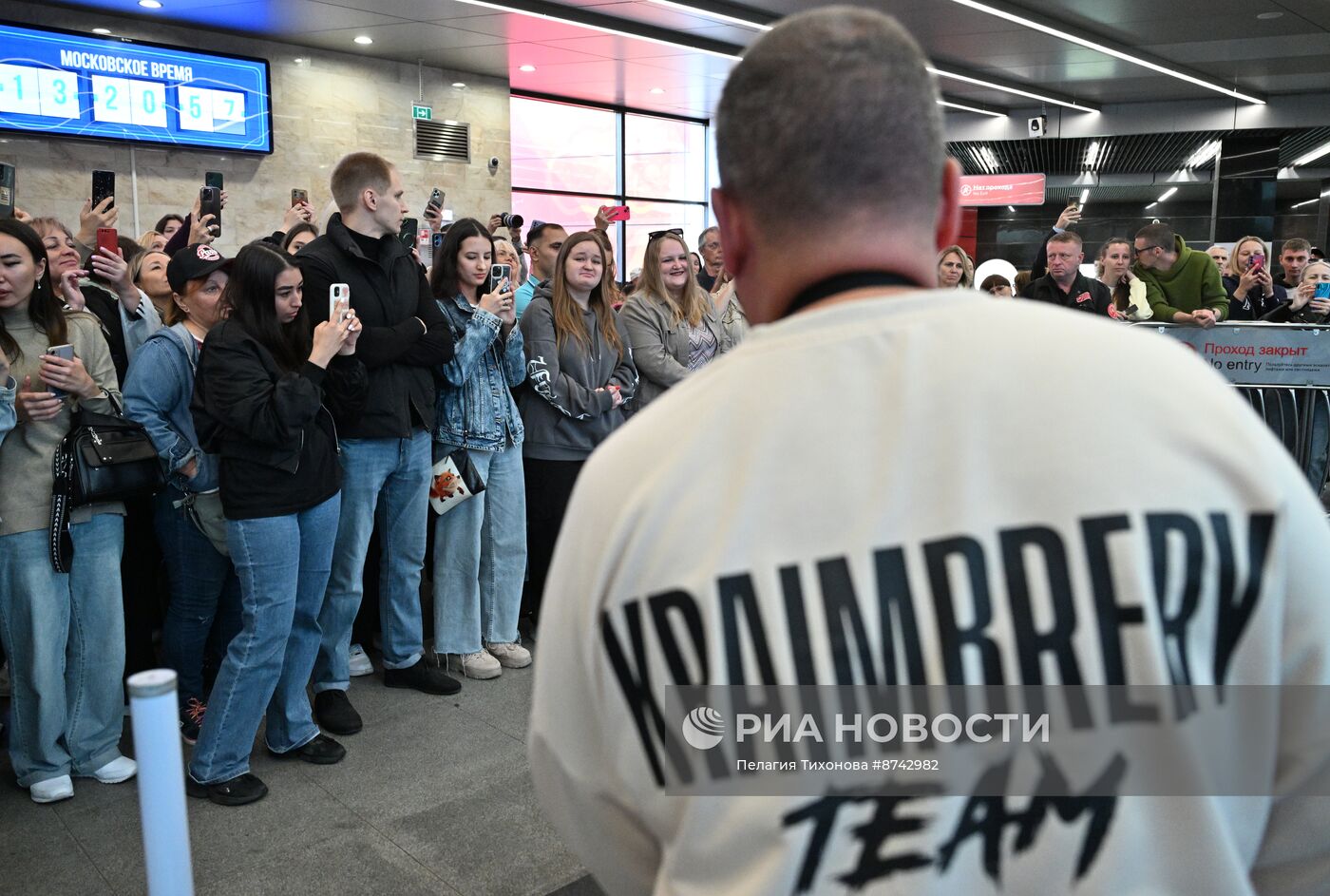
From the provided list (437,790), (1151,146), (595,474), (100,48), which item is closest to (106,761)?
(437,790)

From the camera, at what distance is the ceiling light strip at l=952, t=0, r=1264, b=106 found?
8984 mm

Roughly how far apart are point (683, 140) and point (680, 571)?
14250mm

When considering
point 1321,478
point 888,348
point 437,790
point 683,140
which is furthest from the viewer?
point 683,140

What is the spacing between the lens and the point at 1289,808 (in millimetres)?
934

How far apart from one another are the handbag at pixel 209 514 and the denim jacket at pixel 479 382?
0.96m

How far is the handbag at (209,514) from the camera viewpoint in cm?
319

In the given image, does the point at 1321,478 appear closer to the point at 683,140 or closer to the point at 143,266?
the point at 143,266

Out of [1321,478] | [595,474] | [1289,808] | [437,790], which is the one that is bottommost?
[437,790]

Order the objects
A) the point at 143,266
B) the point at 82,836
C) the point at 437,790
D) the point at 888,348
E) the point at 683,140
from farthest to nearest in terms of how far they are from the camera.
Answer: the point at 683,140
the point at 143,266
the point at 437,790
the point at 82,836
the point at 888,348

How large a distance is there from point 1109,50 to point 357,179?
30.6 feet

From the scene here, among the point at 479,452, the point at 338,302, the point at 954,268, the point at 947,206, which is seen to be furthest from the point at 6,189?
the point at 954,268

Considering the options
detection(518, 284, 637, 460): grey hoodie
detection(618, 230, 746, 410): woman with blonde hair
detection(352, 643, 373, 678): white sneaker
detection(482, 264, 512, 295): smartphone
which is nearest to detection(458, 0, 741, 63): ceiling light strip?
detection(618, 230, 746, 410): woman with blonde hair

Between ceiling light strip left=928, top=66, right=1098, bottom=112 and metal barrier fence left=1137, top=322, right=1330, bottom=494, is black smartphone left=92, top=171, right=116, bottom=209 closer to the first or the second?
metal barrier fence left=1137, top=322, right=1330, bottom=494

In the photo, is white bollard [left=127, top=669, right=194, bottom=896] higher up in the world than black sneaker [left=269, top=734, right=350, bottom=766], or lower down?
higher up
